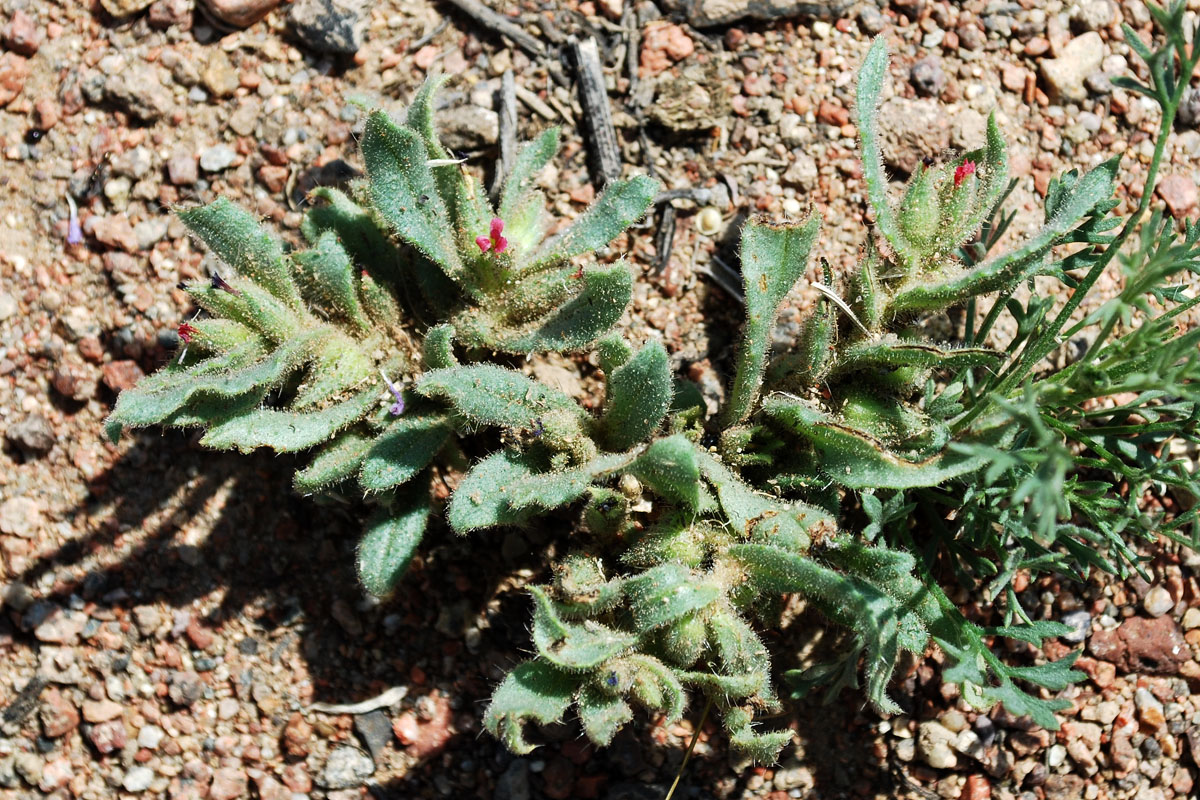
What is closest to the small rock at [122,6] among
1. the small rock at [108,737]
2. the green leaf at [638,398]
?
the green leaf at [638,398]

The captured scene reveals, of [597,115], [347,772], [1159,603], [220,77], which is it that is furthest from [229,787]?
[1159,603]

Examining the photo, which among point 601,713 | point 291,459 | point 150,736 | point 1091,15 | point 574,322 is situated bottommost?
point 150,736

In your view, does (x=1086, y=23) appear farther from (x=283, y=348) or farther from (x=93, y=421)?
(x=93, y=421)

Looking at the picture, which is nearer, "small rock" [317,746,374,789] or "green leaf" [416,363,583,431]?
"green leaf" [416,363,583,431]

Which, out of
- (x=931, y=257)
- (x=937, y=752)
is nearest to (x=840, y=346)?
(x=931, y=257)

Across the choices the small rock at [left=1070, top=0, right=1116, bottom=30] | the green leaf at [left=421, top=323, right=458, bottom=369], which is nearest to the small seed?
the green leaf at [left=421, top=323, right=458, bottom=369]

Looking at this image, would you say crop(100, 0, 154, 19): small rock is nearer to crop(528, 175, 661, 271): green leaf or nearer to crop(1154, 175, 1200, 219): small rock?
crop(528, 175, 661, 271): green leaf

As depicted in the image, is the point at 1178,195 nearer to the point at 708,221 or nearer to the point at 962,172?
the point at 962,172
